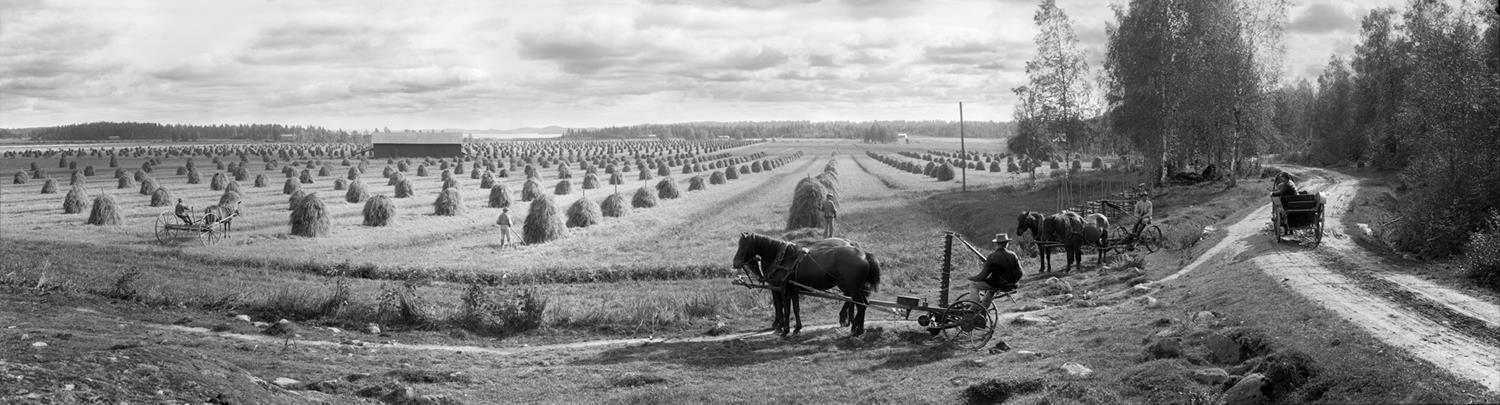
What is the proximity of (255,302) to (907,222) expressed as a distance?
76.9 ft

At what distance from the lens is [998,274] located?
13.1 metres

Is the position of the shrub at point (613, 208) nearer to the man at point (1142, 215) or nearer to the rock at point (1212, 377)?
the man at point (1142, 215)

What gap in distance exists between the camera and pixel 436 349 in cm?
1395

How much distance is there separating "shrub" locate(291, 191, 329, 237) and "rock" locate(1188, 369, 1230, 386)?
2758 centimetres

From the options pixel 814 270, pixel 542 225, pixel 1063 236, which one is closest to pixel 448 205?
pixel 542 225

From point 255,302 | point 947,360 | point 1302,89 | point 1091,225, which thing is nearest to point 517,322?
point 255,302

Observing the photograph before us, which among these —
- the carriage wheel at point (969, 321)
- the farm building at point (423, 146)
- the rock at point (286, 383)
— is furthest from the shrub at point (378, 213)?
the farm building at point (423, 146)

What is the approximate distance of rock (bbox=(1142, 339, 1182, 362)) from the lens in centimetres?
1059

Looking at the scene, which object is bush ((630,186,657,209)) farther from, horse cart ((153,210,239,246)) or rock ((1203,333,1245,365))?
rock ((1203,333,1245,365))

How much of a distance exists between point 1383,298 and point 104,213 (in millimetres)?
37532

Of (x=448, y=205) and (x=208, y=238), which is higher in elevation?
(x=448, y=205)

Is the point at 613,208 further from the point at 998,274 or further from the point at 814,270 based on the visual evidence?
the point at 998,274

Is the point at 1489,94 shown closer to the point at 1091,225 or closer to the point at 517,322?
the point at 1091,225

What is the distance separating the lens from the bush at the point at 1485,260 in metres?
13.3
